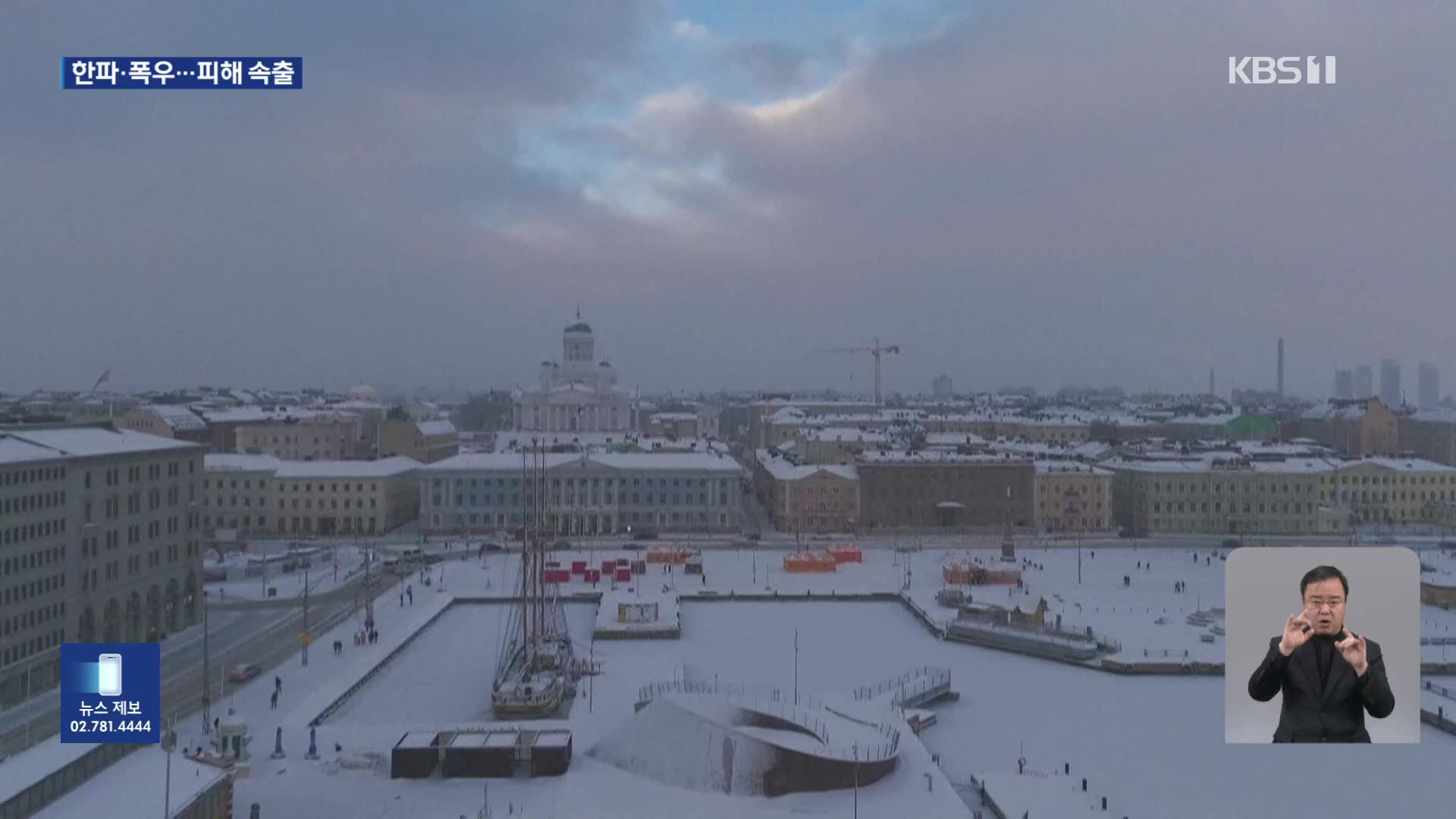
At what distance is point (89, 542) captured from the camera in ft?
54.5

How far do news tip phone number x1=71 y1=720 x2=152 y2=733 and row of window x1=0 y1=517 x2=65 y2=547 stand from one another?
855 cm

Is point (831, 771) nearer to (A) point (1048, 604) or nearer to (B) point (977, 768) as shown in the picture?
(B) point (977, 768)

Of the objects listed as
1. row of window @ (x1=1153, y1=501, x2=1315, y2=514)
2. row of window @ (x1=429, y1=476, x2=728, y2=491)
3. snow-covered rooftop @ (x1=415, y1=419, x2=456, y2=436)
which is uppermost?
snow-covered rooftop @ (x1=415, y1=419, x2=456, y2=436)

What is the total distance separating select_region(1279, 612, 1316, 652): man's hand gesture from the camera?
266 inches

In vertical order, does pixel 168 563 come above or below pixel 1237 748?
above

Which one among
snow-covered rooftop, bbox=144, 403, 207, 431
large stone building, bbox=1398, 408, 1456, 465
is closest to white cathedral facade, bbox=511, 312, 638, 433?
snow-covered rooftop, bbox=144, 403, 207, 431

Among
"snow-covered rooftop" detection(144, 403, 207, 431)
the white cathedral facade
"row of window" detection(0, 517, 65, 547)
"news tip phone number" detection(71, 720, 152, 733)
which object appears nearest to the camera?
"news tip phone number" detection(71, 720, 152, 733)

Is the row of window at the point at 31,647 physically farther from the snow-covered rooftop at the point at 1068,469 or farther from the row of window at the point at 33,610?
the snow-covered rooftop at the point at 1068,469

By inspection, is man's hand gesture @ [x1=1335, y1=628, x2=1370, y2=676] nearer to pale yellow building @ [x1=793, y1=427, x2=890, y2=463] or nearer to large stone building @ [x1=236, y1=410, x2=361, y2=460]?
pale yellow building @ [x1=793, y1=427, x2=890, y2=463]

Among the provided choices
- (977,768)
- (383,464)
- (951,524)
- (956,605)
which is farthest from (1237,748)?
(383,464)

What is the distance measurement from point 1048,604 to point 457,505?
20.5 meters

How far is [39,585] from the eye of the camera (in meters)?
15.5

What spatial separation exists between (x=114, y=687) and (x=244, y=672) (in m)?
9.92

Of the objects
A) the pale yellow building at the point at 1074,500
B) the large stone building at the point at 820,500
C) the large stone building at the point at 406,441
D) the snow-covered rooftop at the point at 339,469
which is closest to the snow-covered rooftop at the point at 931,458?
the pale yellow building at the point at 1074,500
